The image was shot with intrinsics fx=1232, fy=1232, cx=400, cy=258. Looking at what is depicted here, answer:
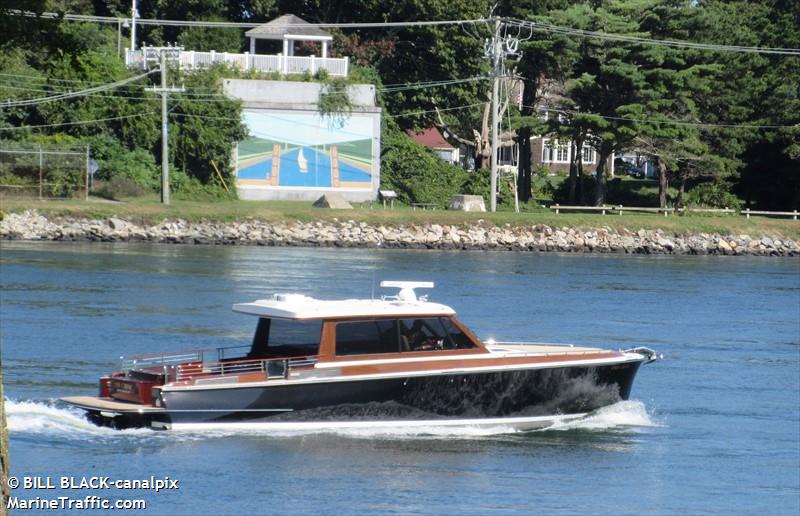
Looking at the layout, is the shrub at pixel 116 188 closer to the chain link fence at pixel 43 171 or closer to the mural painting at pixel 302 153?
the chain link fence at pixel 43 171

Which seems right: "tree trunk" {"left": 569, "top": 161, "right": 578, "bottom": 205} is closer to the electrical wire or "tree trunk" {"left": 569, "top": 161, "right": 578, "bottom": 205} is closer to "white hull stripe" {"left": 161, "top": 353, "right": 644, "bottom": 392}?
the electrical wire

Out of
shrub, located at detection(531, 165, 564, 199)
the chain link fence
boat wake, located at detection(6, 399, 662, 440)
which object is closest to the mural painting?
the chain link fence

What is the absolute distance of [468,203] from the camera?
61.0 meters

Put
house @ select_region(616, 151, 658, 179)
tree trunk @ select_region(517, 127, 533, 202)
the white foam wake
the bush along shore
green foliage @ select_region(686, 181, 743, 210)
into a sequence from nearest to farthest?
the white foam wake < the bush along shore < green foliage @ select_region(686, 181, 743, 210) < tree trunk @ select_region(517, 127, 533, 202) < house @ select_region(616, 151, 658, 179)

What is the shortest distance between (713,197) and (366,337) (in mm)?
55637

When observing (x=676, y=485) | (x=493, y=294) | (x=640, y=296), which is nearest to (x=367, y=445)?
(x=676, y=485)

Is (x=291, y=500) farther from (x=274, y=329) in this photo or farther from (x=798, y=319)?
(x=798, y=319)

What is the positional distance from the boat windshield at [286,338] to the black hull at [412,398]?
0.63m

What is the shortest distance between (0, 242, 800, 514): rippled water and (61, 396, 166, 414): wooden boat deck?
1.26 ft

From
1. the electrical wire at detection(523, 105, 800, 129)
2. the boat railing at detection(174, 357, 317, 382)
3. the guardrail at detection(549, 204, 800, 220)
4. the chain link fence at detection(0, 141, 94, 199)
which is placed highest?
the electrical wire at detection(523, 105, 800, 129)

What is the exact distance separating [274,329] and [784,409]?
33.4 feet

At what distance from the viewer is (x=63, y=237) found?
168ft

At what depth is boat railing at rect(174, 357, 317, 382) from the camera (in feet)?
57.4

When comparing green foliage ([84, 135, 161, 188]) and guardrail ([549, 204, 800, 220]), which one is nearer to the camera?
green foliage ([84, 135, 161, 188])
